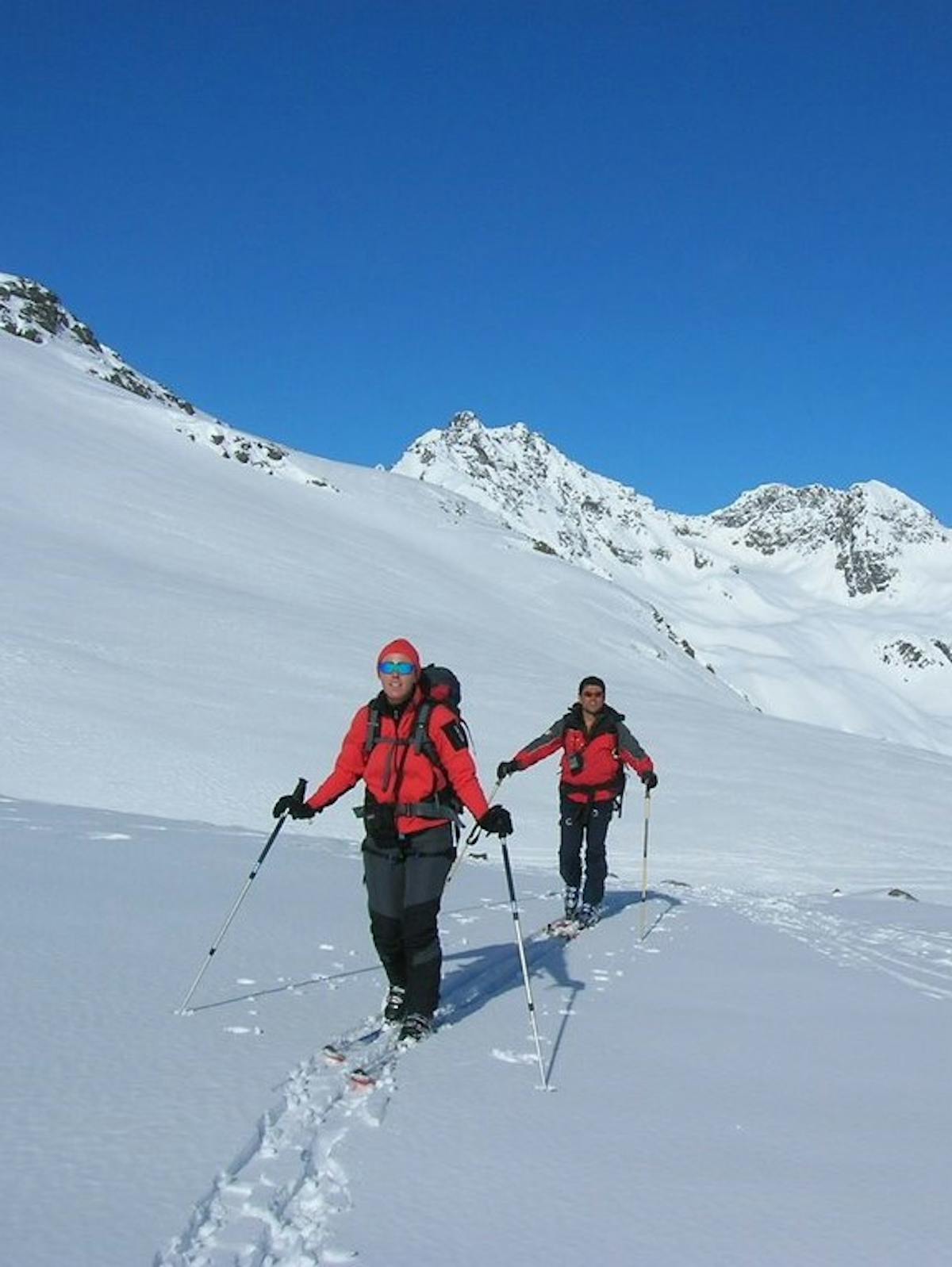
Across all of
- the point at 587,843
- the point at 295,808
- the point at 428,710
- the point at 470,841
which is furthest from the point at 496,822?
the point at 587,843

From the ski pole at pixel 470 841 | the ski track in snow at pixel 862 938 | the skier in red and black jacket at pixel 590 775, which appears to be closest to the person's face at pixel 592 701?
the skier in red and black jacket at pixel 590 775

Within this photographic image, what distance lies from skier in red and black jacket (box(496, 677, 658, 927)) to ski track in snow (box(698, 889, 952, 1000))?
1.89 metres

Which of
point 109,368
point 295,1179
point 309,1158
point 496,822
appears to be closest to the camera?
point 295,1179

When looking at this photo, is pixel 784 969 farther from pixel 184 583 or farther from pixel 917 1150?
pixel 184 583

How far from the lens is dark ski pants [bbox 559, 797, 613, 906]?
31.2ft

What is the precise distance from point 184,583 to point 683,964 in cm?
2467

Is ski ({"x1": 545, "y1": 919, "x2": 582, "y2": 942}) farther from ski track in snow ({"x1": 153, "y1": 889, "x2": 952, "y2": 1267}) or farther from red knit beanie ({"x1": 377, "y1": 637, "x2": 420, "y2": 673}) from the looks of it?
red knit beanie ({"x1": 377, "y1": 637, "x2": 420, "y2": 673})

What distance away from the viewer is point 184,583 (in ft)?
98.2

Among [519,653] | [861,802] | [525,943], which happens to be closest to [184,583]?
[519,653]

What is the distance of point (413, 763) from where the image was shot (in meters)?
5.60

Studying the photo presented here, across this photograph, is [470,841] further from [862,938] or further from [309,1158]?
[862,938]

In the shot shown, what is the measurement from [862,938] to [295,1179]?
23.9ft

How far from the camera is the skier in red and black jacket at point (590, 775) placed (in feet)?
31.2

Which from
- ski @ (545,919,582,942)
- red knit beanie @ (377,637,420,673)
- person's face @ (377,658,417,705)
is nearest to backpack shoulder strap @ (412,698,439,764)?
person's face @ (377,658,417,705)
